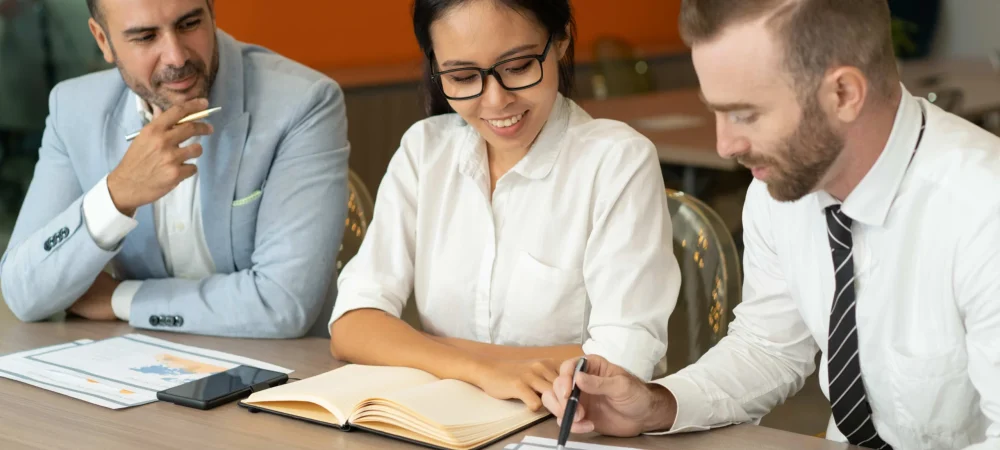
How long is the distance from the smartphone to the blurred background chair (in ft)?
15.0

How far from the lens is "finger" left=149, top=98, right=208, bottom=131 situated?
2.06 m

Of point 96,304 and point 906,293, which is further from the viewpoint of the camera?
point 96,304

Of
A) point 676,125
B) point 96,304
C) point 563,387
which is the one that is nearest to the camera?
point 563,387

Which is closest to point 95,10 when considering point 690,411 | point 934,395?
point 690,411

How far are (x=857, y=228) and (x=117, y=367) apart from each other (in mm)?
1178

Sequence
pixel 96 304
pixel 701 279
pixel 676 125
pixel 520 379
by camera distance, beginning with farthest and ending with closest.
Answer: pixel 676 125 → pixel 96 304 → pixel 701 279 → pixel 520 379

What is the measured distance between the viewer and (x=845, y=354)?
151 centimetres

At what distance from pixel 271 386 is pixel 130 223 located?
0.56m

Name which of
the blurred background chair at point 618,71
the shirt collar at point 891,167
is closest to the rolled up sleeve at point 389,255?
the shirt collar at point 891,167

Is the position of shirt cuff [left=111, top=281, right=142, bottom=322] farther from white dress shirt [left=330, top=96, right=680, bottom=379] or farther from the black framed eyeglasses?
the black framed eyeglasses

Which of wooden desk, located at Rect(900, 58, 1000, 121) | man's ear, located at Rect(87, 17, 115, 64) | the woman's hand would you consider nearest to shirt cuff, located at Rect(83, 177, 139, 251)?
man's ear, located at Rect(87, 17, 115, 64)

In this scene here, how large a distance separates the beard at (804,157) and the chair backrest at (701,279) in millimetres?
584

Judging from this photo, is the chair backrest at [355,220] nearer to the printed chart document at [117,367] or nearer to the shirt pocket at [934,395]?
the printed chart document at [117,367]

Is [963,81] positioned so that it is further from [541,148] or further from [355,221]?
[541,148]
